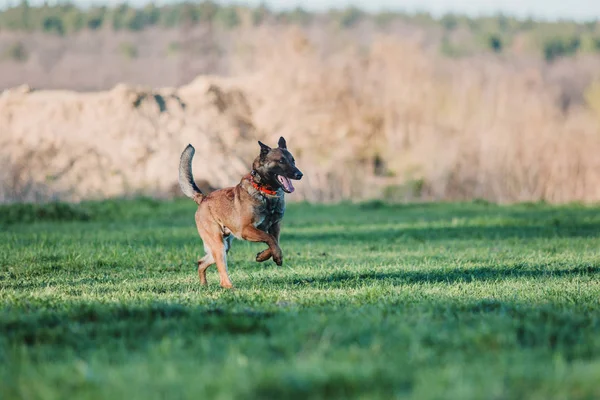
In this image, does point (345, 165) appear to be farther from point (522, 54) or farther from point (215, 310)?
point (522, 54)

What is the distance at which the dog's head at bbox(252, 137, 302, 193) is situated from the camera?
971 cm

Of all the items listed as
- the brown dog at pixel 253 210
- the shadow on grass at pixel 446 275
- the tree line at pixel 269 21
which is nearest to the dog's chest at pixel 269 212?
the brown dog at pixel 253 210

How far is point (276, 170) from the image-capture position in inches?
384

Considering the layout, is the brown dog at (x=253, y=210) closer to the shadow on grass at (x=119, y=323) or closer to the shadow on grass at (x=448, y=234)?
the shadow on grass at (x=119, y=323)

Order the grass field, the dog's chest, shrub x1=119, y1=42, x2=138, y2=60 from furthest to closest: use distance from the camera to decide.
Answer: shrub x1=119, y1=42, x2=138, y2=60 → the dog's chest → the grass field

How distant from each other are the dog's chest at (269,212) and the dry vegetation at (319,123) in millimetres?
25226

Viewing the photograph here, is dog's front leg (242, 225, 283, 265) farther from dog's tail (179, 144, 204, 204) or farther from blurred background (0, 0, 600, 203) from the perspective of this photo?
blurred background (0, 0, 600, 203)

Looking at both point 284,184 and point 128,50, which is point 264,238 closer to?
point 284,184

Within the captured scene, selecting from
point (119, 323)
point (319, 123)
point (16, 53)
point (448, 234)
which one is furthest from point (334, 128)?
point (119, 323)

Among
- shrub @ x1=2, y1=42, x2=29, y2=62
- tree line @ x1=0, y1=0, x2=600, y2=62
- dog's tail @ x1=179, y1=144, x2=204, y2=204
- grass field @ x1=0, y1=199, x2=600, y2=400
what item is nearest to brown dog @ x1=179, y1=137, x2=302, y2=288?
grass field @ x1=0, y1=199, x2=600, y2=400

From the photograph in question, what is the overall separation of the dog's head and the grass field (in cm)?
114

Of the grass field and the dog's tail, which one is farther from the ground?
the dog's tail

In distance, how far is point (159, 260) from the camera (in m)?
12.8

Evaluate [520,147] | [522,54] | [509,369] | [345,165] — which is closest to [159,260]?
[509,369]
